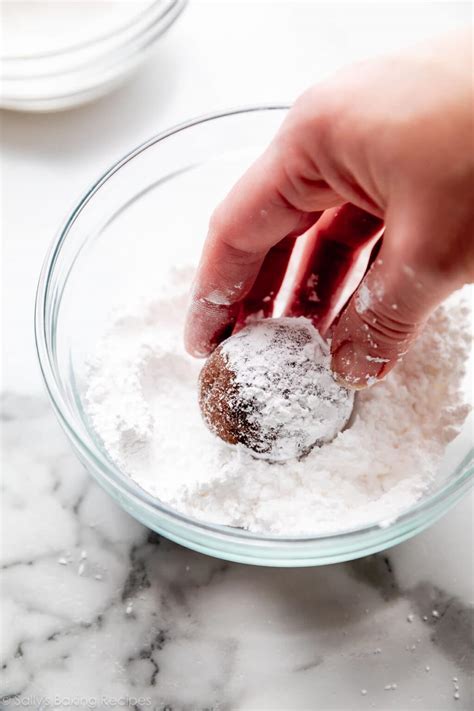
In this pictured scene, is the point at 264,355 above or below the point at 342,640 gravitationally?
above

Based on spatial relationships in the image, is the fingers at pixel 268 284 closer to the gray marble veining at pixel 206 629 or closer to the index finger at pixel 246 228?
the index finger at pixel 246 228

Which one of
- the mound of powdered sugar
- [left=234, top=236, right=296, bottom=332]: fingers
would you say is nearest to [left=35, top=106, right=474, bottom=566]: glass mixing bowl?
the mound of powdered sugar

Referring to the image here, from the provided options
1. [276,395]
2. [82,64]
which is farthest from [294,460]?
[82,64]

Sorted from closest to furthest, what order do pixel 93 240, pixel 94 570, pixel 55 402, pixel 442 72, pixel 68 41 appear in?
1. pixel 442 72
2. pixel 55 402
3. pixel 94 570
4. pixel 93 240
5. pixel 68 41

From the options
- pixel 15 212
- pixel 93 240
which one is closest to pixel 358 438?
pixel 93 240

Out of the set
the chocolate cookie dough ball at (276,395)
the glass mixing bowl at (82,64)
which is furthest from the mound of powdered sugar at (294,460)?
the glass mixing bowl at (82,64)

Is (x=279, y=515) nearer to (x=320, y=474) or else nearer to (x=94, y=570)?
(x=320, y=474)

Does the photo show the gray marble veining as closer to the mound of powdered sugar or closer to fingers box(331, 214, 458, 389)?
the mound of powdered sugar
